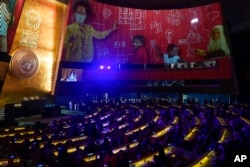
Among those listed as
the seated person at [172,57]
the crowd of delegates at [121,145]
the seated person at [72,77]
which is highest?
the seated person at [172,57]

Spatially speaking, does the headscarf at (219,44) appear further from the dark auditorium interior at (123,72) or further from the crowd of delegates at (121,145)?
the crowd of delegates at (121,145)

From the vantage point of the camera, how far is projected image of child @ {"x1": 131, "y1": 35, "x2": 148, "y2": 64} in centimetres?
3472

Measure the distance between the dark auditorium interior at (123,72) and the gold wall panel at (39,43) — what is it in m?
0.10

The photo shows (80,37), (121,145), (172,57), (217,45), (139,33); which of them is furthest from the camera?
(139,33)

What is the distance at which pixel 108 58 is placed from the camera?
33188mm

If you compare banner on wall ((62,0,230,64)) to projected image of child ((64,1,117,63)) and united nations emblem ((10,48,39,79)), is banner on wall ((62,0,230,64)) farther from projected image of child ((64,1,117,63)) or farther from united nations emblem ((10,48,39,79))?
united nations emblem ((10,48,39,79))

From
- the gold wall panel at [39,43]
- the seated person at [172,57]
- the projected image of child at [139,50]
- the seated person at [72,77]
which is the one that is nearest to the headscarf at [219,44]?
the seated person at [172,57]

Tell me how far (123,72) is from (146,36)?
579 centimetres

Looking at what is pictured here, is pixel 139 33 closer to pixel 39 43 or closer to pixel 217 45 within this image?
pixel 217 45

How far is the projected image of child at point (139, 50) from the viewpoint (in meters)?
34.7

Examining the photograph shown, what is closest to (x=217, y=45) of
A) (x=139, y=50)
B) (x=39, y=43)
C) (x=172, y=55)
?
(x=172, y=55)

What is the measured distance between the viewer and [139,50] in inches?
1373

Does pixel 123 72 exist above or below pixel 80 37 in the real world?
below

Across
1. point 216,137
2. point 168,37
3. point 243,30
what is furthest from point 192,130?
point 168,37
